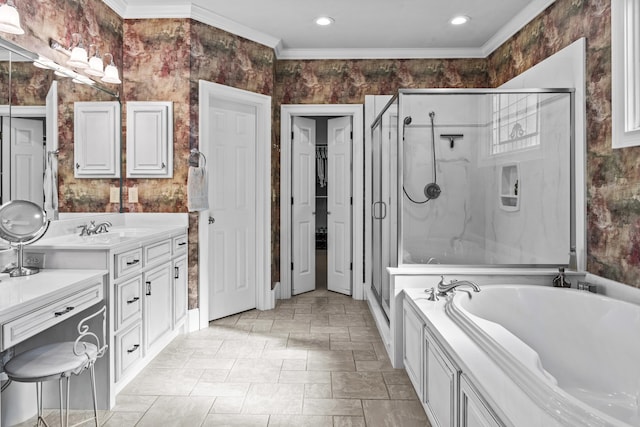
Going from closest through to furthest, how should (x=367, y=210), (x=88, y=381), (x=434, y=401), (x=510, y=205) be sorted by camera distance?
(x=434, y=401), (x=88, y=381), (x=510, y=205), (x=367, y=210)

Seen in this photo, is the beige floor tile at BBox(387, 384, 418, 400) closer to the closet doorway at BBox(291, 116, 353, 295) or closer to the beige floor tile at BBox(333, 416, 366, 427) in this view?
the beige floor tile at BBox(333, 416, 366, 427)

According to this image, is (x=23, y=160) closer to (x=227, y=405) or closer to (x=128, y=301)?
(x=128, y=301)

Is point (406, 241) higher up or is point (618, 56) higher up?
point (618, 56)

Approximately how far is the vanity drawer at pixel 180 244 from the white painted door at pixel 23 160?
3.28 ft

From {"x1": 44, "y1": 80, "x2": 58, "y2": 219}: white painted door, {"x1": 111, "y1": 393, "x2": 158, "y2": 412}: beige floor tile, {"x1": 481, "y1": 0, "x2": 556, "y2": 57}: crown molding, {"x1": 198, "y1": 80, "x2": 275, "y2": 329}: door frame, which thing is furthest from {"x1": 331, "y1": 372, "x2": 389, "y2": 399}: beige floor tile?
{"x1": 481, "y1": 0, "x2": 556, "y2": 57}: crown molding

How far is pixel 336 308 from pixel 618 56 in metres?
3.07

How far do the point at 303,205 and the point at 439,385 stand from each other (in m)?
3.14

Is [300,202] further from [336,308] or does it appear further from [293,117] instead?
[336,308]

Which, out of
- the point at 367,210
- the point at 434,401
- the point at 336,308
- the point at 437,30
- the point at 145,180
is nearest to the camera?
the point at 434,401

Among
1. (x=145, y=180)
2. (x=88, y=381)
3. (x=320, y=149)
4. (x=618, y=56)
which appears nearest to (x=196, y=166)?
(x=145, y=180)

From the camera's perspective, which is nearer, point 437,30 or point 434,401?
point 434,401

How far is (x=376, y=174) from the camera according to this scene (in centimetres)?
409

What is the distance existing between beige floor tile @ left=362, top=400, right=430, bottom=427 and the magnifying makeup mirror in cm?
189

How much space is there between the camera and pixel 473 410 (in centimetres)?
150
